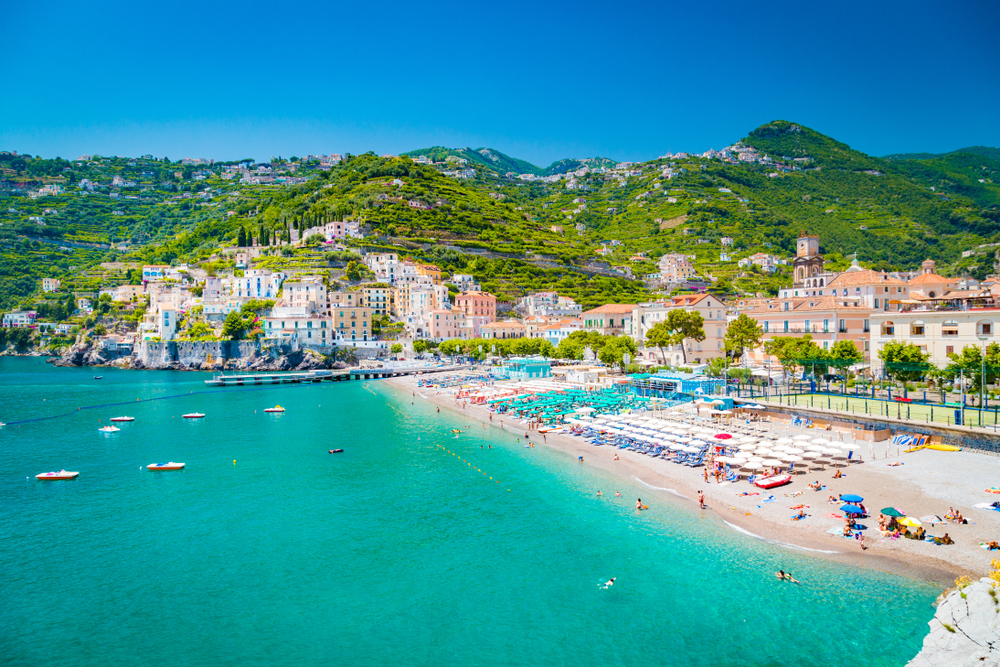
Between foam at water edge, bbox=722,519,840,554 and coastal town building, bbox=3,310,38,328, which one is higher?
coastal town building, bbox=3,310,38,328

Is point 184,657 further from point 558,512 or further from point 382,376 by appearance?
point 382,376

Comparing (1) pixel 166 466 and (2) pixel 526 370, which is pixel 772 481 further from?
(2) pixel 526 370

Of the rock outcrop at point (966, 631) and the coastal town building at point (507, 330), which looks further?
the coastal town building at point (507, 330)

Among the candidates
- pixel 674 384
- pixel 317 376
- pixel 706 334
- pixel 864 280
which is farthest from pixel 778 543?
pixel 317 376

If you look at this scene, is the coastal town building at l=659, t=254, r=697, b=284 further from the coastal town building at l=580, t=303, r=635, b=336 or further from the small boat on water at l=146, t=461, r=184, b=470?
the small boat on water at l=146, t=461, r=184, b=470

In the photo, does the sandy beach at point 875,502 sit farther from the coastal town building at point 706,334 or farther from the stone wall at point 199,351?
the stone wall at point 199,351

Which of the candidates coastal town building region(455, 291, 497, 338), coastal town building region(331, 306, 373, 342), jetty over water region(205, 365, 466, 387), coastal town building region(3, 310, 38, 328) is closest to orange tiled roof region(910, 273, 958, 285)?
jetty over water region(205, 365, 466, 387)

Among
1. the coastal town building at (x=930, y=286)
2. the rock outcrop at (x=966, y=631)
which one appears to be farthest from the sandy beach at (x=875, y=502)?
the coastal town building at (x=930, y=286)
